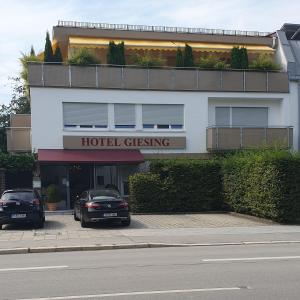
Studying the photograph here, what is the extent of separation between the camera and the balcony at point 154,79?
90.9ft

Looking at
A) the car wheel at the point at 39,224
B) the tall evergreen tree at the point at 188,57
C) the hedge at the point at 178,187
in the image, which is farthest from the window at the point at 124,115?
the car wheel at the point at 39,224

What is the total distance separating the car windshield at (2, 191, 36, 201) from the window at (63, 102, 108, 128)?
8.20 metres

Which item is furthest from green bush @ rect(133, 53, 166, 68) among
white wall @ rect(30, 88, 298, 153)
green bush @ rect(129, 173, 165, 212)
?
green bush @ rect(129, 173, 165, 212)

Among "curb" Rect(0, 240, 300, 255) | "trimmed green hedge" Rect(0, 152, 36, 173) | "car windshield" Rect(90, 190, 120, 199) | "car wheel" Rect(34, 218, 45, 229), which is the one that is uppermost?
"trimmed green hedge" Rect(0, 152, 36, 173)

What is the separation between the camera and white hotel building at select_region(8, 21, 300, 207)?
27.7m

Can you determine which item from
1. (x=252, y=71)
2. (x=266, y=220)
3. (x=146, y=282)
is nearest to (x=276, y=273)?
(x=146, y=282)

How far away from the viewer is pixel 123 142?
28.6 m

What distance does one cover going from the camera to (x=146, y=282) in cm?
905

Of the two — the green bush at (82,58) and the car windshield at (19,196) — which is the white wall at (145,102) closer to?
the green bush at (82,58)

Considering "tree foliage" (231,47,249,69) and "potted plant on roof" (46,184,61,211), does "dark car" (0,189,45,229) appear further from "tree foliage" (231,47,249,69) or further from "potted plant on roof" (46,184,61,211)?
"tree foliage" (231,47,249,69)

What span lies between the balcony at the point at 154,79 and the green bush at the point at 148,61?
1.19ft

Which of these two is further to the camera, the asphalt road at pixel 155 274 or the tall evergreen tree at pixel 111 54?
the tall evergreen tree at pixel 111 54

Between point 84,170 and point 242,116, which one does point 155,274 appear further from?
point 242,116

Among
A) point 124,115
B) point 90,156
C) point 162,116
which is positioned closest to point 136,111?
point 124,115
